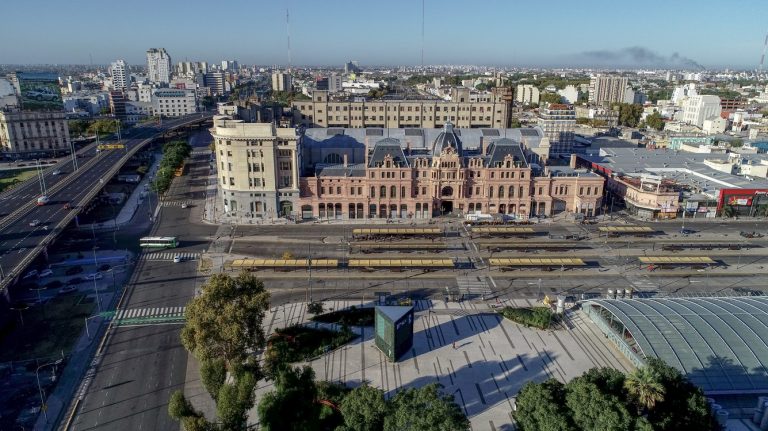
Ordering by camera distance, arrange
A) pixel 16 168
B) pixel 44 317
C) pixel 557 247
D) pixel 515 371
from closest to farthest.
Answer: pixel 515 371 → pixel 44 317 → pixel 557 247 → pixel 16 168

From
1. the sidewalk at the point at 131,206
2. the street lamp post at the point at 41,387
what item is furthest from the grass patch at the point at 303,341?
the sidewalk at the point at 131,206

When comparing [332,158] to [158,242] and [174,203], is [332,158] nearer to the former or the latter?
[174,203]

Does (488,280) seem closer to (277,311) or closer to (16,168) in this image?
(277,311)

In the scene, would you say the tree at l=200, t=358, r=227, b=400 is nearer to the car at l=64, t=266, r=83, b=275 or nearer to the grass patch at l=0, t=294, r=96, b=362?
the grass patch at l=0, t=294, r=96, b=362

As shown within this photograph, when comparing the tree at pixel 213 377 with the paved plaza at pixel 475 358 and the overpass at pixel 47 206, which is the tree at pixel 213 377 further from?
the overpass at pixel 47 206

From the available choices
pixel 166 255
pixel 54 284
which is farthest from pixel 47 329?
pixel 166 255

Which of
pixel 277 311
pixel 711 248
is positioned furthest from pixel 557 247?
pixel 277 311
